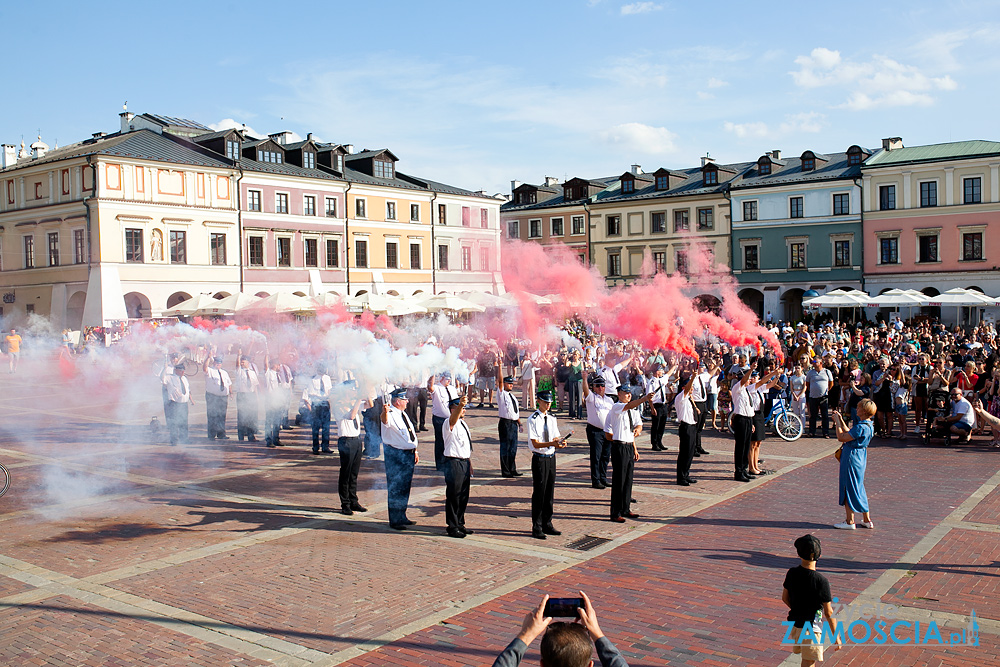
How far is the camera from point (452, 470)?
10.3 meters

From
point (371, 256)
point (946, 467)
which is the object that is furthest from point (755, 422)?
point (371, 256)

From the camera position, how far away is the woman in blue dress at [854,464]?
32.9 ft

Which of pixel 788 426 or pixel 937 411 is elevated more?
pixel 937 411

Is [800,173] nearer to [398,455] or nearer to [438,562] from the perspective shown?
[398,455]

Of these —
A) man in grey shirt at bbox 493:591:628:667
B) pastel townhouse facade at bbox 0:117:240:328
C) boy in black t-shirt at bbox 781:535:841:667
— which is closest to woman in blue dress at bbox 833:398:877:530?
boy in black t-shirt at bbox 781:535:841:667

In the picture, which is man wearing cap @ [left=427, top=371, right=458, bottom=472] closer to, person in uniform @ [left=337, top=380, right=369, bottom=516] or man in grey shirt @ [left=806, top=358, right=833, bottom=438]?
person in uniform @ [left=337, top=380, right=369, bottom=516]

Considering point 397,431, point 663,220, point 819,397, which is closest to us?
point 397,431

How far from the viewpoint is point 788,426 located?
1791cm

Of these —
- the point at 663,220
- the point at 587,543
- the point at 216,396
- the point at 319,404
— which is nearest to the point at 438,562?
the point at 587,543

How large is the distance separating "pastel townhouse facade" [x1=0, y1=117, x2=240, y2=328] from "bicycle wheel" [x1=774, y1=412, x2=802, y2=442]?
102 feet

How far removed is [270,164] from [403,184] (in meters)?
8.92

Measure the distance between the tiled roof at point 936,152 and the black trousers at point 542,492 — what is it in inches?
1830

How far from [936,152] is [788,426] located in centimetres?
3926

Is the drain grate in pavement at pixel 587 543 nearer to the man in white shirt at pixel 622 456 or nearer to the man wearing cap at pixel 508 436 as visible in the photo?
the man in white shirt at pixel 622 456
